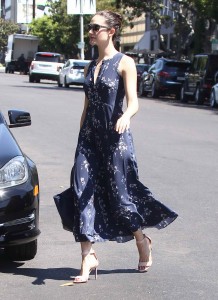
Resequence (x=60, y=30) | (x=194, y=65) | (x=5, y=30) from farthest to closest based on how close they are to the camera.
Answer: (x=5, y=30), (x=60, y=30), (x=194, y=65)

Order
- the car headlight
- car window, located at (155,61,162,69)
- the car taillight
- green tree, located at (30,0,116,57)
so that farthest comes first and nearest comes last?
1. green tree, located at (30,0,116,57)
2. car window, located at (155,61,162,69)
3. the car taillight
4. the car headlight

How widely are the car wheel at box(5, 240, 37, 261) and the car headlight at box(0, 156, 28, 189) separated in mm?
634

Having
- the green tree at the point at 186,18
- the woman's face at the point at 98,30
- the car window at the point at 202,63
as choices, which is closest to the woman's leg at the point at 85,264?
the woman's face at the point at 98,30

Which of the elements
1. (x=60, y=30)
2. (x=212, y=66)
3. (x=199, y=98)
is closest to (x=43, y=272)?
(x=212, y=66)

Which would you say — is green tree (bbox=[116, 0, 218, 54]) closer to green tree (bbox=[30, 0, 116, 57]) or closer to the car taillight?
the car taillight

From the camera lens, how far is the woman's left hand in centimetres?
612

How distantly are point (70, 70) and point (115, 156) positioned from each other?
38.7m

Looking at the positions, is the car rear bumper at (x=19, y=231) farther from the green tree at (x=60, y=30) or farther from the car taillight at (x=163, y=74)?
the green tree at (x=60, y=30)

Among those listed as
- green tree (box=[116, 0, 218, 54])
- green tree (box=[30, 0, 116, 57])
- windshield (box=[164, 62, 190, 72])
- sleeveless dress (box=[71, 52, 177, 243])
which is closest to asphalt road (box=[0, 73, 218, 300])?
sleeveless dress (box=[71, 52, 177, 243])

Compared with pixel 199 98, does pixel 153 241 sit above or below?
above

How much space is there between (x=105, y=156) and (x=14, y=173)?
0.67 m

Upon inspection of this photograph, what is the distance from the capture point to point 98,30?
20.7 ft

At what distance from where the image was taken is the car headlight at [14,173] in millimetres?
6406

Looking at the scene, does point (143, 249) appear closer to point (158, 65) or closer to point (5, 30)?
point (158, 65)
